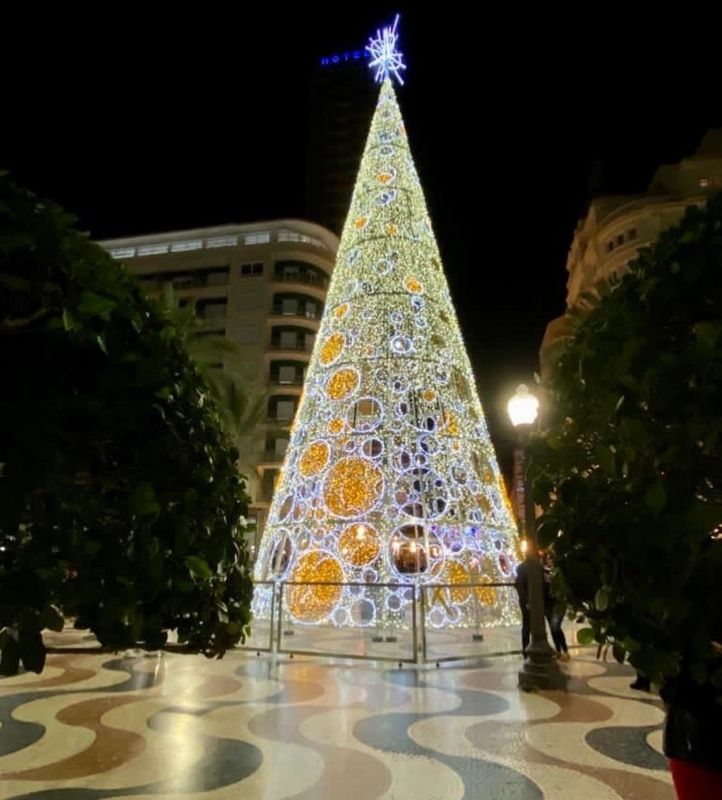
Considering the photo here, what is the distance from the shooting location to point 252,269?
4475 cm

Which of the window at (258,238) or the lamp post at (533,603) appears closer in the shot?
the lamp post at (533,603)

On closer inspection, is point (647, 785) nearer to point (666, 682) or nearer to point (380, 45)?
point (666, 682)

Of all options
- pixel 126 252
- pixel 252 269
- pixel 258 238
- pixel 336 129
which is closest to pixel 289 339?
pixel 252 269

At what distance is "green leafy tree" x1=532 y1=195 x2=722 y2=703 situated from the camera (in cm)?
177

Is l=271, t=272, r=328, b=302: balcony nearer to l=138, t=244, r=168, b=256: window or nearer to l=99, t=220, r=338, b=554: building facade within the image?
l=99, t=220, r=338, b=554: building facade

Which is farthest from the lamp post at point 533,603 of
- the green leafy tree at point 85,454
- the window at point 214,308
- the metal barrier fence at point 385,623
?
the window at point 214,308

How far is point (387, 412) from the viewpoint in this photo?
10.7m

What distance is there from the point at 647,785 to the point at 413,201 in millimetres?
10144

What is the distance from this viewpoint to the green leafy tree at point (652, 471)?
177 cm

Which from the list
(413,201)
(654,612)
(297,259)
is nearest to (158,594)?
(654,612)

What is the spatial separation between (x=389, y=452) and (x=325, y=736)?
5904 millimetres

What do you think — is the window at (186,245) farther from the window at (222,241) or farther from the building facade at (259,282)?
the window at (222,241)

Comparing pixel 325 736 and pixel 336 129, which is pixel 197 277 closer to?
pixel 336 129

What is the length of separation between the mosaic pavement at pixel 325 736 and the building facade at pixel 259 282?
3458cm
